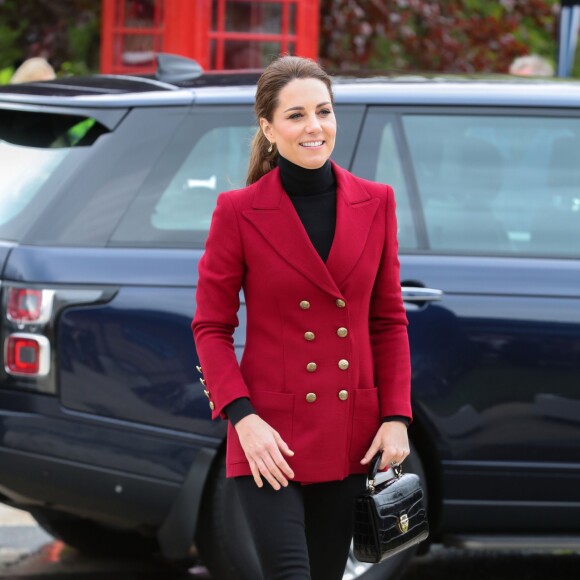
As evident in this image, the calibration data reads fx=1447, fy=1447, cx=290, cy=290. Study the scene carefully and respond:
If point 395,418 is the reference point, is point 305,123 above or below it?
above

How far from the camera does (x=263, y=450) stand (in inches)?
122

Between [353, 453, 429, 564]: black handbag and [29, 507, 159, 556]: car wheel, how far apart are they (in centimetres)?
213

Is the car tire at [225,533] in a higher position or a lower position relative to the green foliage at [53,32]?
lower

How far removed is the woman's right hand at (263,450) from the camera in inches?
122

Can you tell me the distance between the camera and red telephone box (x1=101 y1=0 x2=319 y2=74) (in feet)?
28.8

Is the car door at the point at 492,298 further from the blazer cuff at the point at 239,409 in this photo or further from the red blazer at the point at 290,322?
the blazer cuff at the point at 239,409

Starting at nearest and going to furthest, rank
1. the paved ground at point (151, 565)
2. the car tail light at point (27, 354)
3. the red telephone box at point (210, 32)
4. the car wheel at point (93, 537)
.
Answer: the car tail light at point (27, 354)
the paved ground at point (151, 565)
the car wheel at point (93, 537)
the red telephone box at point (210, 32)

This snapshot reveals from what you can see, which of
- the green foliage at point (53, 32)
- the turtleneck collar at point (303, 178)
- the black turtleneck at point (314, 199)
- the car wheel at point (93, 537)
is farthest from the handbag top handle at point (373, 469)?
the green foliage at point (53, 32)

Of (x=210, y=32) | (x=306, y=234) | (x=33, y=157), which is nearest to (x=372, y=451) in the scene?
(x=306, y=234)

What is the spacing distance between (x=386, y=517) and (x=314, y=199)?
72 cm

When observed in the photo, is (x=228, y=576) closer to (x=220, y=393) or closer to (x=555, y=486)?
(x=555, y=486)

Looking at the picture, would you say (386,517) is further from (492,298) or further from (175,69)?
(175,69)

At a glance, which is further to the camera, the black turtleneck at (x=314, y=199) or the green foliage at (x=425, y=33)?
the green foliage at (x=425, y=33)

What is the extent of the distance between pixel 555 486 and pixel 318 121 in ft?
5.86
